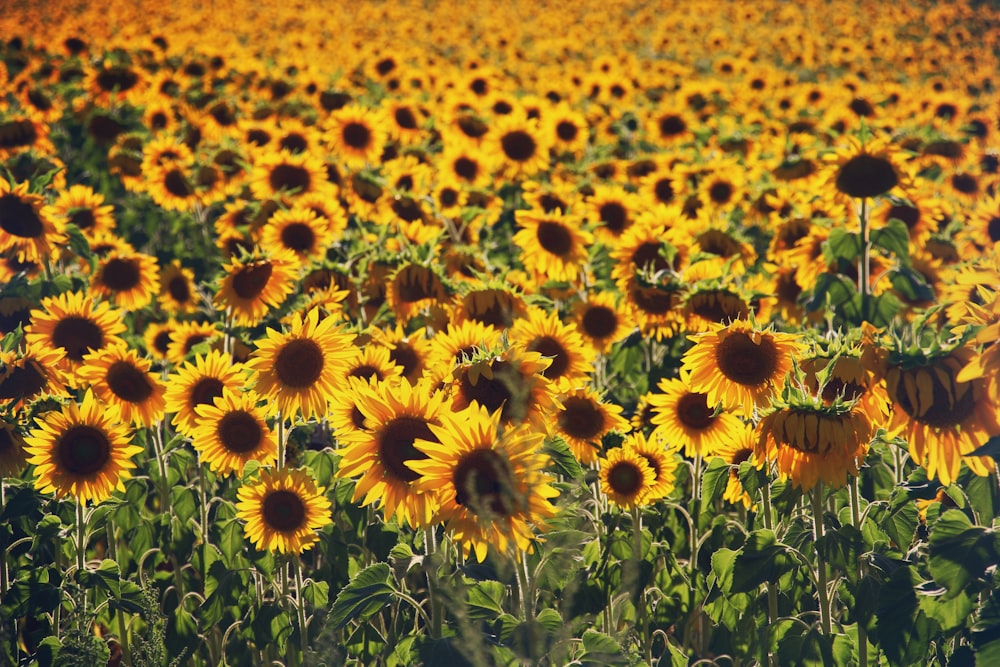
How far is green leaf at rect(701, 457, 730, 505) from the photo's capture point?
145 inches

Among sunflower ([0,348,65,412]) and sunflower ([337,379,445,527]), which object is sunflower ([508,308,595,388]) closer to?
sunflower ([337,379,445,527])

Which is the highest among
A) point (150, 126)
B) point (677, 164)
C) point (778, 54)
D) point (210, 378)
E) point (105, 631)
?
point (778, 54)

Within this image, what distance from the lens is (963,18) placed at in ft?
82.8

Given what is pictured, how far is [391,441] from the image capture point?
2930 millimetres

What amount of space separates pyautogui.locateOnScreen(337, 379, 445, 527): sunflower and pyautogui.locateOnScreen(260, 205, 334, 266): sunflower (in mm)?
3484

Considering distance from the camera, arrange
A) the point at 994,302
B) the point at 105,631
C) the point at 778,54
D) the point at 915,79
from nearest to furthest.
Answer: the point at 994,302 → the point at 105,631 → the point at 915,79 → the point at 778,54

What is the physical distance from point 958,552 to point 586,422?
1672 mm

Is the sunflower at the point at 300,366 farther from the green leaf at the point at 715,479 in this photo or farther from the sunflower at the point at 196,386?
the green leaf at the point at 715,479

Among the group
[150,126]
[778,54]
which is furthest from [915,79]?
[150,126]

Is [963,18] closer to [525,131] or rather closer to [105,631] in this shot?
[525,131]

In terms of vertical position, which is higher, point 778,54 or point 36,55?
point 778,54

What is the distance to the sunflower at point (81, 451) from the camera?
381cm

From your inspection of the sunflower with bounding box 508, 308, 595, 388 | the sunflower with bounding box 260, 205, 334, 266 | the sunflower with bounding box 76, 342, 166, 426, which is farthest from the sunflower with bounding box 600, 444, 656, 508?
the sunflower with bounding box 260, 205, 334, 266

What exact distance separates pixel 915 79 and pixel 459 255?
15639mm
